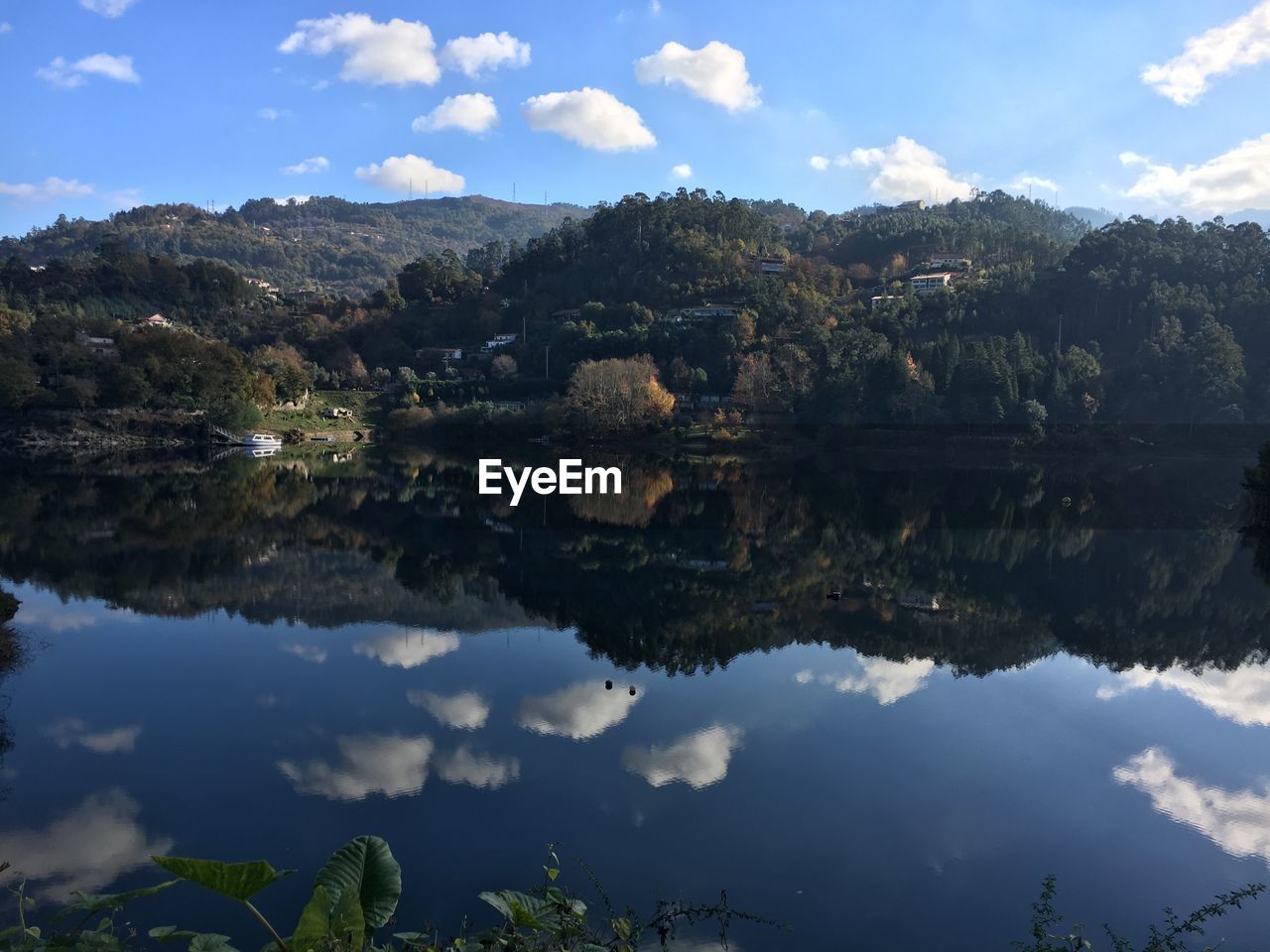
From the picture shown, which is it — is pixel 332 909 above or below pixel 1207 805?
above

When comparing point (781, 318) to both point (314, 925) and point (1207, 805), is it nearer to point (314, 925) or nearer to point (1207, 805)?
point (1207, 805)

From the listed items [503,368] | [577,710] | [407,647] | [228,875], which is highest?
[503,368]

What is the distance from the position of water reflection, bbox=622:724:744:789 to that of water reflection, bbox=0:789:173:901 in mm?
4939

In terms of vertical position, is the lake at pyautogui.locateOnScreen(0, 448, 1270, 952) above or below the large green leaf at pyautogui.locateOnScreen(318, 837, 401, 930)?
below

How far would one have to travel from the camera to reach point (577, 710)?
11.8 m

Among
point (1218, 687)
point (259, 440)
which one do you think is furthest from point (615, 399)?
point (1218, 687)

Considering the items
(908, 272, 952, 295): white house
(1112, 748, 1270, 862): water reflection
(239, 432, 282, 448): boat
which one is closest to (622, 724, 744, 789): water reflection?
(1112, 748, 1270, 862): water reflection

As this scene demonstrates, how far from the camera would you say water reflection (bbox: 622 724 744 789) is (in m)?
9.62

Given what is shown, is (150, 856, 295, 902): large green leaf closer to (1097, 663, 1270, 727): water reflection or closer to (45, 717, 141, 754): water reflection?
(45, 717, 141, 754): water reflection

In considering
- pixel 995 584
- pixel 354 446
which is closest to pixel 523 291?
pixel 354 446

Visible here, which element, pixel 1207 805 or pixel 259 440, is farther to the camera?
pixel 259 440

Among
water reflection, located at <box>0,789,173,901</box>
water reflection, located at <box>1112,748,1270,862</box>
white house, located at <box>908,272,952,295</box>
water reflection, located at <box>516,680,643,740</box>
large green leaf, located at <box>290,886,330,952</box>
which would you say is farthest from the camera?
white house, located at <box>908,272,952,295</box>

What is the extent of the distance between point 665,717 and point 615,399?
41688 mm

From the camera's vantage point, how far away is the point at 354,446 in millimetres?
55812
